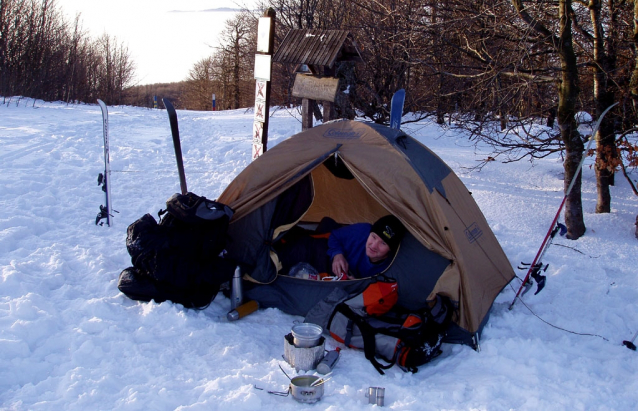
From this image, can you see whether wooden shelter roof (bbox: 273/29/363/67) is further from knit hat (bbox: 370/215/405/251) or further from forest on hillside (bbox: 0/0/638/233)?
knit hat (bbox: 370/215/405/251)

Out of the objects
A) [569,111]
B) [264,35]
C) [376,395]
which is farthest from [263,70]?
[376,395]

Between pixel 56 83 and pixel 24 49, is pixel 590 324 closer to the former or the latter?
pixel 24 49

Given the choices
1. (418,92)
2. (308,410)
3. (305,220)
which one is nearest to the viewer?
(308,410)

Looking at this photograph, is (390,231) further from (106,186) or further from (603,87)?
(603,87)

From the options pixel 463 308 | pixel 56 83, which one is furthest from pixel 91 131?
pixel 56 83

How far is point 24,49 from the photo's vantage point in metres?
19.8

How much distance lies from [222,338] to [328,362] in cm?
79

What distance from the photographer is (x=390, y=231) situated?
4.00 meters

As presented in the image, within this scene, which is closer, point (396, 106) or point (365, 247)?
point (365, 247)

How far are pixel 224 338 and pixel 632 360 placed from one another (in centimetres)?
288

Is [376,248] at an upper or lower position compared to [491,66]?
lower

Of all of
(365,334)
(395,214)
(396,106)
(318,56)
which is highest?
(318,56)

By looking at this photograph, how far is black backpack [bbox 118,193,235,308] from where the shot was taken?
368 cm

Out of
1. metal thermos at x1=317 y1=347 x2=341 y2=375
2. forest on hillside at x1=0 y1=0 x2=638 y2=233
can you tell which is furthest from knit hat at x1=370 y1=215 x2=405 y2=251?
forest on hillside at x1=0 y1=0 x2=638 y2=233
